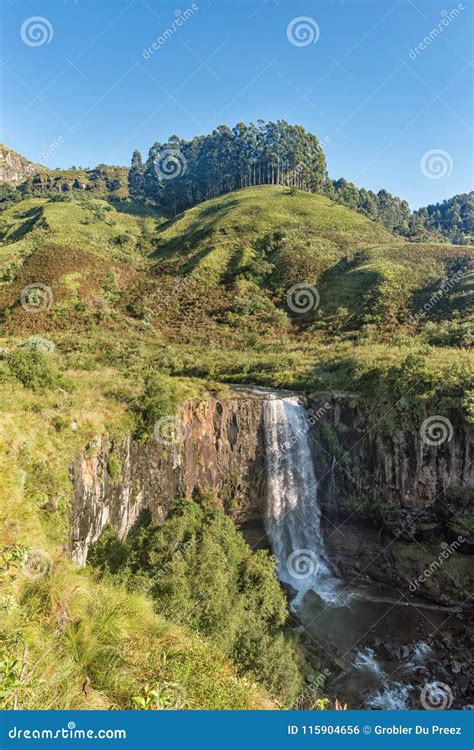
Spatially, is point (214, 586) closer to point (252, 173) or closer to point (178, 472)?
point (178, 472)

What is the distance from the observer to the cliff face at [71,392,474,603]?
1522 centimetres

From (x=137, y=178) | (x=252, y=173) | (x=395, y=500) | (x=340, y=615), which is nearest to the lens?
(x=340, y=615)

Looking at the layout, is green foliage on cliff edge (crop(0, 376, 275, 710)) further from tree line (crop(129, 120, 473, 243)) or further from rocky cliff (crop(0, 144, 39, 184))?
rocky cliff (crop(0, 144, 39, 184))

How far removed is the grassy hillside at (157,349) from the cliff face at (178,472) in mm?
967

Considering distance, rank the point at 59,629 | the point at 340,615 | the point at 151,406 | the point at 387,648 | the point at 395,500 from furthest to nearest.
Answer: the point at 395,500 → the point at 340,615 → the point at 151,406 → the point at 387,648 → the point at 59,629

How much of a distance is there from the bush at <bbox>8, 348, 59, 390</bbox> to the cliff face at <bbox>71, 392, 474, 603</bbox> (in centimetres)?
316

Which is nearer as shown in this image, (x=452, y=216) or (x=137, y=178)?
(x=137, y=178)

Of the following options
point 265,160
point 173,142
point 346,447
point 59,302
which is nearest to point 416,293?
point 346,447

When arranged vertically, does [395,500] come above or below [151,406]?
below

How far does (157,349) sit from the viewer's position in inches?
1277

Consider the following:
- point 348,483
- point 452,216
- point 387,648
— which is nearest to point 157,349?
point 348,483

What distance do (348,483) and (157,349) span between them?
19.6 meters

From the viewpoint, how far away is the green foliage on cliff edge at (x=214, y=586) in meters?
11.2

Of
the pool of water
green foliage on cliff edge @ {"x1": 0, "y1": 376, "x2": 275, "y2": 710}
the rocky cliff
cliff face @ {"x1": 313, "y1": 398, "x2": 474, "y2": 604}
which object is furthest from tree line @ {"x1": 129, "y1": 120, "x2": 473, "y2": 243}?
green foliage on cliff edge @ {"x1": 0, "y1": 376, "x2": 275, "y2": 710}
